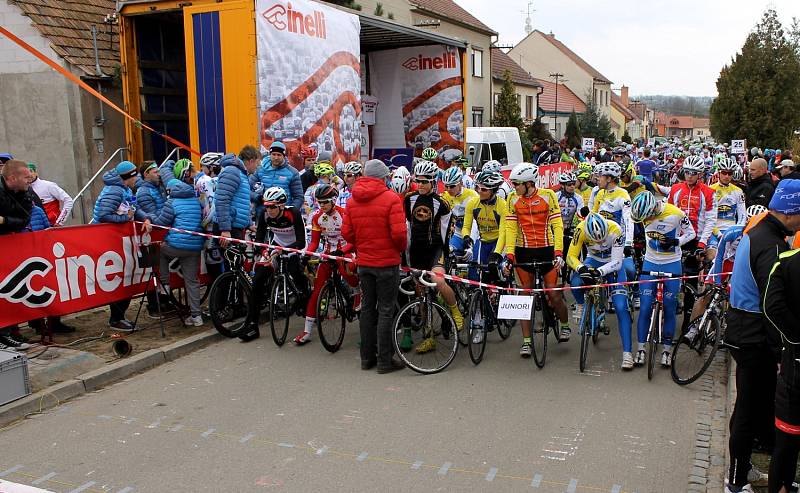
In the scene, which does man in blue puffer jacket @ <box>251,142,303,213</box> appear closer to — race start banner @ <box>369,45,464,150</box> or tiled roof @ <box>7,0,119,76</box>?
tiled roof @ <box>7,0,119,76</box>

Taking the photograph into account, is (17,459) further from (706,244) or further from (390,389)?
(706,244)

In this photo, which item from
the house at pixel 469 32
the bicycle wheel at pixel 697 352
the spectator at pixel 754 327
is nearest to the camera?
the spectator at pixel 754 327

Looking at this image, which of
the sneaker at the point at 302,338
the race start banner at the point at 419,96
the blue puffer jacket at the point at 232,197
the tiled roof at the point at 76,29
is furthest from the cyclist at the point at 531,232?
the race start banner at the point at 419,96

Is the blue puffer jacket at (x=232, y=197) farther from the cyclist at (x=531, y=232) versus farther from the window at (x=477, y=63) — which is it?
the window at (x=477, y=63)

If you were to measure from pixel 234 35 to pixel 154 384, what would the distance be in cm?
600

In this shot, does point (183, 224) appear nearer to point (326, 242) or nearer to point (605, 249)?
point (326, 242)

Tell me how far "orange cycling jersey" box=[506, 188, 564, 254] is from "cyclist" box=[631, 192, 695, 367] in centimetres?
84

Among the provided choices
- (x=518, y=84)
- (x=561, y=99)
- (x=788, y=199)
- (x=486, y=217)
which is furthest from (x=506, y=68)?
(x=788, y=199)

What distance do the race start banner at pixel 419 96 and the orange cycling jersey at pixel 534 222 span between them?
11.6 metres

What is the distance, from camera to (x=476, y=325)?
292 inches

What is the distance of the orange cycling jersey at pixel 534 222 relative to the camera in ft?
24.1

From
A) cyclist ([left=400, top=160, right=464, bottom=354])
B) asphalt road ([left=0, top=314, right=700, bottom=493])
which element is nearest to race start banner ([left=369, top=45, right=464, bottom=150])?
cyclist ([left=400, top=160, right=464, bottom=354])

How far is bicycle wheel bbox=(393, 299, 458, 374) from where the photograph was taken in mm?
6984

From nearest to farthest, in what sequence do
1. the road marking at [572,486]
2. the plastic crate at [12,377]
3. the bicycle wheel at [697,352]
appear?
the road marking at [572,486] < the plastic crate at [12,377] < the bicycle wheel at [697,352]
